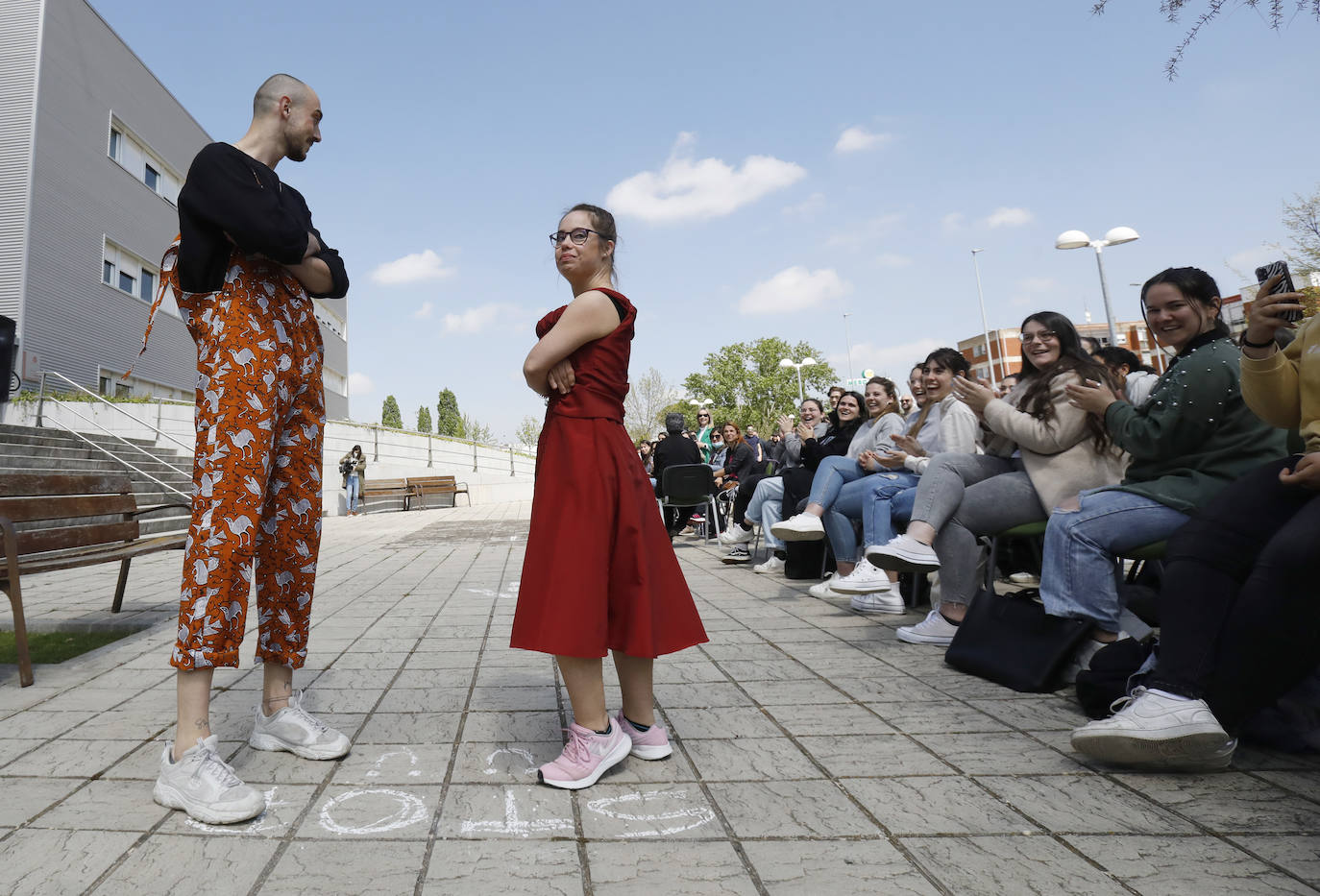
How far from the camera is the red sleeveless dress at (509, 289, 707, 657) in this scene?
2.32 m

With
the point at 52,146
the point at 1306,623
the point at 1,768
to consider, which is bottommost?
the point at 1,768

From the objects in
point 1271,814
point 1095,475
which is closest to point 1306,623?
point 1271,814

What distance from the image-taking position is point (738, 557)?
8.55 metres

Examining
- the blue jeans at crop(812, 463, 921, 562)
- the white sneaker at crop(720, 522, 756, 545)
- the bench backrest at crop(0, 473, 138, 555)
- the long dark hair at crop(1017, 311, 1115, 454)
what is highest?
the long dark hair at crop(1017, 311, 1115, 454)

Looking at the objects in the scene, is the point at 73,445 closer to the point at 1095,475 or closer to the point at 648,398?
the point at 1095,475

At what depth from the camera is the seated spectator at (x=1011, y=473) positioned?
377 cm

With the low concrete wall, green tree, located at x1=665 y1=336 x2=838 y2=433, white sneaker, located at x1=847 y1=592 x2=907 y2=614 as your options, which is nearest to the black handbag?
white sneaker, located at x1=847 y1=592 x2=907 y2=614

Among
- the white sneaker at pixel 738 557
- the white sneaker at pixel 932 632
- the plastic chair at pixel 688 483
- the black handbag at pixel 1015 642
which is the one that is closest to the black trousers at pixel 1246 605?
the black handbag at pixel 1015 642

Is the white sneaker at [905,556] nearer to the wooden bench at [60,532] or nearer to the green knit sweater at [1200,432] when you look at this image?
the green knit sweater at [1200,432]

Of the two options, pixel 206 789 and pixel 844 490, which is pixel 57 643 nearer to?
pixel 206 789

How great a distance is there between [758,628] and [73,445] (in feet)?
46.4

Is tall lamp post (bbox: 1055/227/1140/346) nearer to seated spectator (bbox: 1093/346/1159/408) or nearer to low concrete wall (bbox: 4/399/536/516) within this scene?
seated spectator (bbox: 1093/346/1159/408)

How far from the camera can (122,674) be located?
12.0 feet

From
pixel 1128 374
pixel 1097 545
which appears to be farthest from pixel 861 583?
pixel 1128 374
